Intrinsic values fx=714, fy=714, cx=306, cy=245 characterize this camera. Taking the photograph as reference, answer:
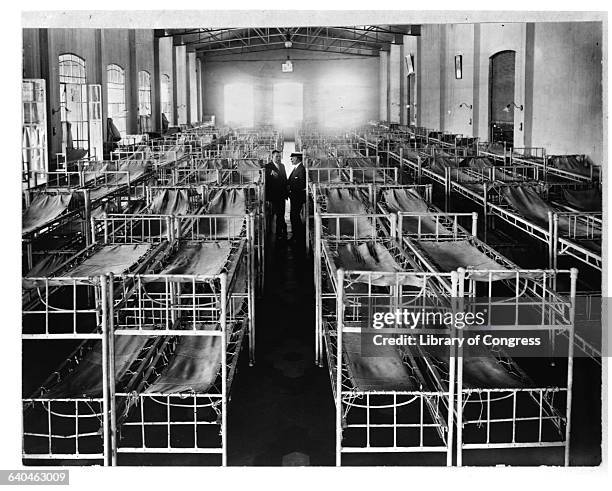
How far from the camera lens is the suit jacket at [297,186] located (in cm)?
1038

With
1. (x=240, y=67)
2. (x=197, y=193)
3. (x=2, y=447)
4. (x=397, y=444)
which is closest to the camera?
(x=2, y=447)

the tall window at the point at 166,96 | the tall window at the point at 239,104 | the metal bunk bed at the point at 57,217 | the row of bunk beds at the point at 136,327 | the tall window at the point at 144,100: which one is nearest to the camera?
the row of bunk beds at the point at 136,327

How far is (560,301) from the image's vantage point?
4.62 metres

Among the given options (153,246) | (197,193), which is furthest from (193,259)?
(197,193)

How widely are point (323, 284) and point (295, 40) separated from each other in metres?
24.8

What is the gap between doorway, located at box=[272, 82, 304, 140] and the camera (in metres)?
31.5

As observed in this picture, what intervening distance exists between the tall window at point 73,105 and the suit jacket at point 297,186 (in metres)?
5.07

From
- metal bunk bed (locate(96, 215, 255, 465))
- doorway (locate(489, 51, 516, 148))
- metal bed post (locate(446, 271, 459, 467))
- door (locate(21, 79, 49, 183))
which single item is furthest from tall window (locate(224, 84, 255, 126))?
metal bed post (locate(446, 271, 459, 467))

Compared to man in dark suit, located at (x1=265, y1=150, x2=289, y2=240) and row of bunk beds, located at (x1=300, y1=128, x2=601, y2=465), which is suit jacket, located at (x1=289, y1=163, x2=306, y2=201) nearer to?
man in dark suit, located at (x1=265, y1=150, x2=289, y2=240)

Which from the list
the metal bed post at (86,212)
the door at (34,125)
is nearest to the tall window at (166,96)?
the door at (34,125)

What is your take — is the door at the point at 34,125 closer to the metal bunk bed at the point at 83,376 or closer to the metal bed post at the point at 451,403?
the metal bunk bed at the point at 83,376

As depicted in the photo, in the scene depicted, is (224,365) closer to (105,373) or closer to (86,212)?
(105,373)

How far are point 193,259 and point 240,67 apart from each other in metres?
27.2

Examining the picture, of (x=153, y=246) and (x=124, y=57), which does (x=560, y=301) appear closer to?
(x=153, y=246)
